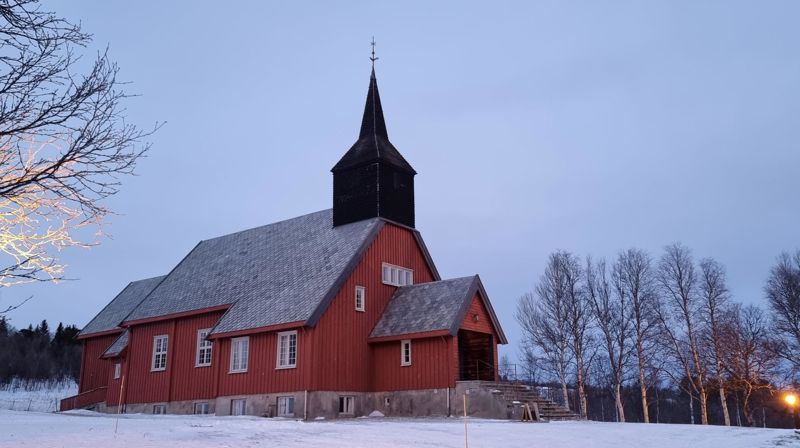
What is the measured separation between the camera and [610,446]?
16.0 m

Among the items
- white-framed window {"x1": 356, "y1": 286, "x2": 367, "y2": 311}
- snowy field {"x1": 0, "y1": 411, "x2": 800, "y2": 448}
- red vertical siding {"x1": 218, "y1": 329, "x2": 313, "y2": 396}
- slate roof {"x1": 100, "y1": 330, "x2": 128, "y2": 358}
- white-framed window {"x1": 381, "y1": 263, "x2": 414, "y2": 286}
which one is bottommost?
snowy field {"x1": 0, "y1": 411, "x2": 800, "y2": 448}

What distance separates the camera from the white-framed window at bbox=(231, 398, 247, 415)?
27.0 m

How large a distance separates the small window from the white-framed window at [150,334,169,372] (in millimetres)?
3302

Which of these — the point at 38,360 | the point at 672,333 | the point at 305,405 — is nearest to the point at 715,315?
the point at 672,333

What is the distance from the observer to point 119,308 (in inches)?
1663

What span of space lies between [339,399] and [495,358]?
7.17 meters

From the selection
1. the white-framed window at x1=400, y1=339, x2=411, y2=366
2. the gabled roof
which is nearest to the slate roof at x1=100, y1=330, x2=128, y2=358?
the gabled roof

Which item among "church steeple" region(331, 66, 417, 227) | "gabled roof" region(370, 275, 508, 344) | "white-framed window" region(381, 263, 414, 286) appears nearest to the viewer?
"gabled roof" region(370, 275, 508, 344)

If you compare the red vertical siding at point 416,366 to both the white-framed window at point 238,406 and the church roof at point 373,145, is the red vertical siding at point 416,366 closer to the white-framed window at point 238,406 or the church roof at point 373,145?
the white-framed window at point 238,406

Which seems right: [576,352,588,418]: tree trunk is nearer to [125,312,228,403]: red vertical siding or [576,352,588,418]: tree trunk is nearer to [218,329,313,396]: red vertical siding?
[218,329,313,396]: red vertical siding

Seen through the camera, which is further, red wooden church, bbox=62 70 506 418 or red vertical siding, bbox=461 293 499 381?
red vertical siding, bbox=461 293 499 381

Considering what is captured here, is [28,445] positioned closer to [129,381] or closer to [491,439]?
[491,439]

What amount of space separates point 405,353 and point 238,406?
7.28 meters

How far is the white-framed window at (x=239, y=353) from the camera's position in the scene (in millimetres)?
27364
